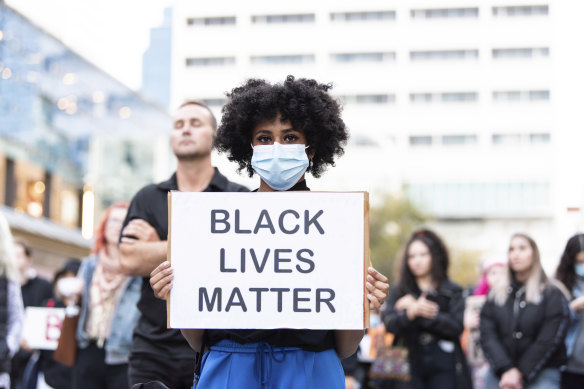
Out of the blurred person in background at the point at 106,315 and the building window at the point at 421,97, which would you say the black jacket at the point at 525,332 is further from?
the building window at the point at 421,97

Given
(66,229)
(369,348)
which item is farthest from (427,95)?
(369,348)

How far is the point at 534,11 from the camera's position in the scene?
249 ft

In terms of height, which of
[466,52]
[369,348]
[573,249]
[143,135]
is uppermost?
[466,52]

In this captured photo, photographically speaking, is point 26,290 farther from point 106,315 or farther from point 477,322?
point 477,322

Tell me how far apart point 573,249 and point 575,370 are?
1128 millimetres

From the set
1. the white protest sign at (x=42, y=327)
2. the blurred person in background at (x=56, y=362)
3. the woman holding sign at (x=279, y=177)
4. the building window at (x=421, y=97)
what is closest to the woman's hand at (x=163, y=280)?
the woman holding sign at (x=279, y=177)

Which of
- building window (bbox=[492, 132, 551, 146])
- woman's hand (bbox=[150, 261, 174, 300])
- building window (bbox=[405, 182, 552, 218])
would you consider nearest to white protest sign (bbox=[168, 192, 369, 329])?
woman's hand (bbox=[150, 261, 174, 300])

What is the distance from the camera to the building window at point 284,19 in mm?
78250

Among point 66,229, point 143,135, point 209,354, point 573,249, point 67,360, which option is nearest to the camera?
point 209,354

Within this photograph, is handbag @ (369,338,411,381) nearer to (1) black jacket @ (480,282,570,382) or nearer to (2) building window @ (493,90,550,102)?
(1) black jacket @ (480,282,570,382)

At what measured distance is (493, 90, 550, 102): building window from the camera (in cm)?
7369

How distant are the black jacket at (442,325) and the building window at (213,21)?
73572mm

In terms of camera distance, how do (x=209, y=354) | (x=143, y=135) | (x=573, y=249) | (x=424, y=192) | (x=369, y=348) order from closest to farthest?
(x=209, y=354) → (x=573, y=249) → (x=369, y=348) → (x=143, y=135) → (x=424, y=192)

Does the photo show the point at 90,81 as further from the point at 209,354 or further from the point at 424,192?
the point at 424,192
